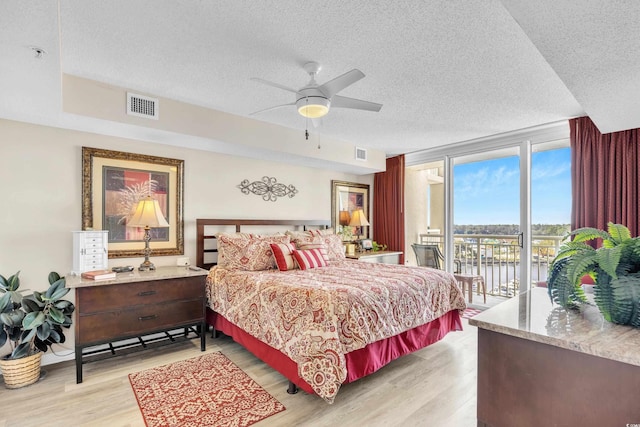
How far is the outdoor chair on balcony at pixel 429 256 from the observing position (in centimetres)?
522

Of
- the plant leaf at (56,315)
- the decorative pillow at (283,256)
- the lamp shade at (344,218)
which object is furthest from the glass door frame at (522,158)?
the plant leaf at (56,315)

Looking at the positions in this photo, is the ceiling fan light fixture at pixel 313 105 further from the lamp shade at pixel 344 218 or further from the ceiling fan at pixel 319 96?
the lamp shade at pixel 344 218

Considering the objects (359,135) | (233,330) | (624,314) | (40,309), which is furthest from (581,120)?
(40,309)

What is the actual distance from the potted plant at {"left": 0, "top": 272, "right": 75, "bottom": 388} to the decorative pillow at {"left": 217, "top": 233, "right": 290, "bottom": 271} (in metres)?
1.42

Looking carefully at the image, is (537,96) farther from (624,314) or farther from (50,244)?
(50,244)

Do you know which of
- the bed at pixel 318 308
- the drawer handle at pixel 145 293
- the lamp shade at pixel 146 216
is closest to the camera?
the bed at pixel 318 308

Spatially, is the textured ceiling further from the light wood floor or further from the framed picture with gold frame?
the light wood floor

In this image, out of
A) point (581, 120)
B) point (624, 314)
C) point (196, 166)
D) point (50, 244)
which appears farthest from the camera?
point (196, 166)

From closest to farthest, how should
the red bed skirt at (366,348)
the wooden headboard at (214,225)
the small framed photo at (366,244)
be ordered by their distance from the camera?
the red bed skirt at (366,348), the wooden headboard at (214,225), the small framed photo at (366,244)

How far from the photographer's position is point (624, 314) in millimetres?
1157

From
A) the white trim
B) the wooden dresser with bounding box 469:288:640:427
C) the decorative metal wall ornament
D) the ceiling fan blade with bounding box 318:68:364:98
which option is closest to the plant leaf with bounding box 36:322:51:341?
the decorative metal wall ornament

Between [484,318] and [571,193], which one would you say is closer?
[484,318]

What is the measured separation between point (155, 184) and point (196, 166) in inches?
20.7

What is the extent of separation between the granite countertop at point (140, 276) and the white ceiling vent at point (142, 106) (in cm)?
151
